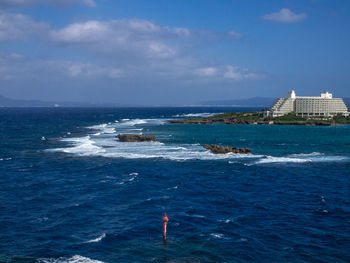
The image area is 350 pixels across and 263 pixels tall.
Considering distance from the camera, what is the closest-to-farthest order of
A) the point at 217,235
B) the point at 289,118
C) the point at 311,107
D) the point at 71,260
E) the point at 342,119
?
the point at 71,260
the point at 217,235
the point at 342,119
the point at 289,118
the point at 311,107

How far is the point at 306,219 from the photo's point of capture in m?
32.4

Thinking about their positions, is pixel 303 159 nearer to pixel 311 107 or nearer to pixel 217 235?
pixel 217 235

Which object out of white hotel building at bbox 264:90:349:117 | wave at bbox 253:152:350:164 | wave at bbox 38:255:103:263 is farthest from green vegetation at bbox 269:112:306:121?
wave at bbox 38:255:103:263

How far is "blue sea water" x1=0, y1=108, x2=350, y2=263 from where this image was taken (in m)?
25.9

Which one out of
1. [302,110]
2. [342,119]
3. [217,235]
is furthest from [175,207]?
[302,110]

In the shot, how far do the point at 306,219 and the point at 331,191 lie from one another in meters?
10.6

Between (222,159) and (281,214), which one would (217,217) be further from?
(222,159)

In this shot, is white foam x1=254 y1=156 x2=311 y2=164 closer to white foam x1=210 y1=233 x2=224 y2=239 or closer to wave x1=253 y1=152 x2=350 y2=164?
wave x1=253 y1=152 x2=350 y2=164

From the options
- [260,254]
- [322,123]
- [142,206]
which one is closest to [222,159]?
[142,206]

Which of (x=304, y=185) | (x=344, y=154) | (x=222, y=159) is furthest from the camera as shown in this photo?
(x=344, y=154)

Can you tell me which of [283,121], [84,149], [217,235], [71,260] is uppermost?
[283,121]

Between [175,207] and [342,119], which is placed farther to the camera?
[342,119]

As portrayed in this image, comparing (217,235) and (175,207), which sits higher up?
(175,207)

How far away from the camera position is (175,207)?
3575 cm
